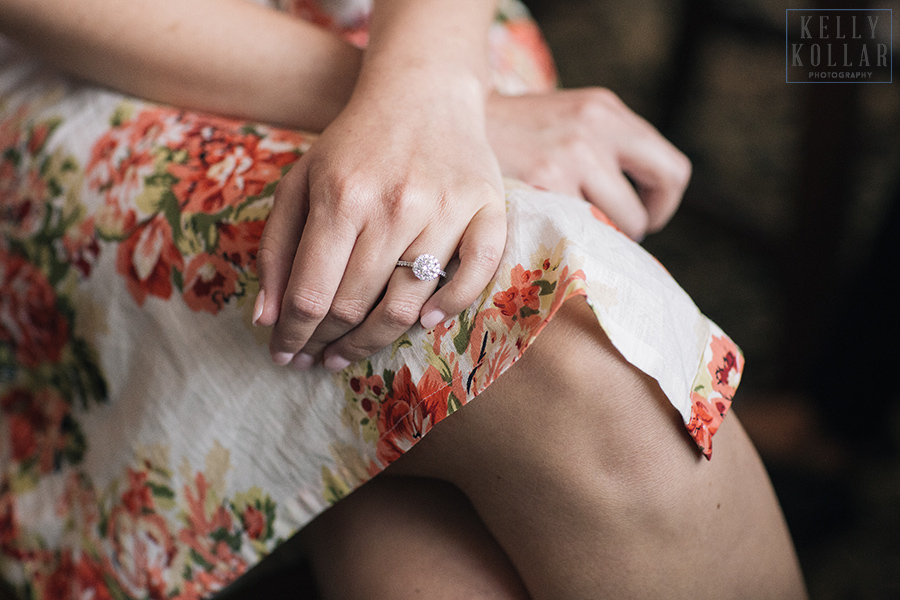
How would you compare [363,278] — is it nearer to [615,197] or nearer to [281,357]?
[281,357]

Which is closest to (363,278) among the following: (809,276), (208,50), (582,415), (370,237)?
(370,237)

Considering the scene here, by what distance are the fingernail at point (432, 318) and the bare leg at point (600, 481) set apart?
0.17 feet

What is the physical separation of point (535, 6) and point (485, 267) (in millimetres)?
1683

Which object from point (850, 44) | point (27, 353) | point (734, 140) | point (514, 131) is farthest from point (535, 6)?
point (27, 353)

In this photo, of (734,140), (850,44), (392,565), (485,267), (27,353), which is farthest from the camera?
(734,140)

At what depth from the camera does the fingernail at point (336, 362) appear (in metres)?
0.43

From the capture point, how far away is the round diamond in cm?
40

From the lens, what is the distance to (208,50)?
54 centimetres

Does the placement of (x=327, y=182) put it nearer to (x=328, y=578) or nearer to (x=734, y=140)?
(x=328, y=578)

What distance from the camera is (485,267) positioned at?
1.29 feet

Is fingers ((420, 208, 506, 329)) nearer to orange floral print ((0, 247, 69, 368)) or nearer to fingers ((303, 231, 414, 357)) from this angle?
fingers ((303, 231, 414, 357))

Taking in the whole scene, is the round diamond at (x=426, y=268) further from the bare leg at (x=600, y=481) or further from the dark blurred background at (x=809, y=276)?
the dark blurred background at (x=809, y=276)

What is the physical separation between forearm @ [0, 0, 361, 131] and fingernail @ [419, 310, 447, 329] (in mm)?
228

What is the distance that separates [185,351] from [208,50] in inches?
9.5
